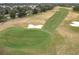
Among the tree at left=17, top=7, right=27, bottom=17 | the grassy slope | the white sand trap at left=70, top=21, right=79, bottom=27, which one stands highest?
the tree at left=17, top=7, right=27, bottom=17

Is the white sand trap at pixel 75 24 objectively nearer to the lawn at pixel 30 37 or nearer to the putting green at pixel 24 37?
the lawn at pixel 30 37

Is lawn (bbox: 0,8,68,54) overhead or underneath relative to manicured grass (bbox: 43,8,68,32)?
underneath

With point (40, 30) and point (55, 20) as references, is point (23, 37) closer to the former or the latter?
point (40, 30)

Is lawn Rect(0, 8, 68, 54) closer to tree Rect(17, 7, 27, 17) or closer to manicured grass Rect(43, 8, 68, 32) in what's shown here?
manicured grass Rect(43, 8, 68, 32)

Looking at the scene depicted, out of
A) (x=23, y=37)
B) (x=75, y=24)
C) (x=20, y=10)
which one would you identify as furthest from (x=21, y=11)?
(x=75, y=24)

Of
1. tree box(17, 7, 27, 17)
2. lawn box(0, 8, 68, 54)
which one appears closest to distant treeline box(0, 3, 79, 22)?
tree box(17, 7, 27, 17)
